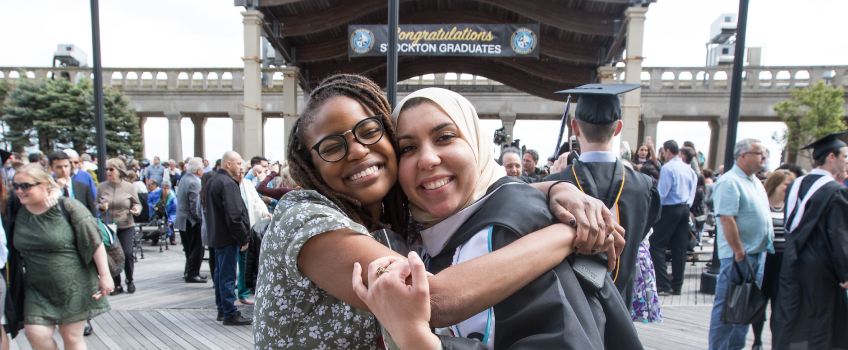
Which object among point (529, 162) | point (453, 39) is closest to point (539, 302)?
point (529, 162)

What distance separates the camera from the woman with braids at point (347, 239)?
105cm

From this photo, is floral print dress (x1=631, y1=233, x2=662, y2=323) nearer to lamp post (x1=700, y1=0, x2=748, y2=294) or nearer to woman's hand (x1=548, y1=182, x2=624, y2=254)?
woman's hand (x1=548, y1=182, x2=624, y2=254)

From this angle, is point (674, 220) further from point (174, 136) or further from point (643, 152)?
point (174, 136)

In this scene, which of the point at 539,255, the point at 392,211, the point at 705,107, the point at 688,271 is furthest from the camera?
the point at 705,107

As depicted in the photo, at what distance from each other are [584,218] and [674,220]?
6.23m

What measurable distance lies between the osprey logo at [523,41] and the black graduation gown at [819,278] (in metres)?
8.48

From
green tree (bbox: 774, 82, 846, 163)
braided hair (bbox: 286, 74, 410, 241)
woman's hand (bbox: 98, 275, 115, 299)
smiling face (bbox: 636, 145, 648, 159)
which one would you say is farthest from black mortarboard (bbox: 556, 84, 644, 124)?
green tree (bbox: 774, 82, 846, 163)

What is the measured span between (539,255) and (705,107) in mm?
23146

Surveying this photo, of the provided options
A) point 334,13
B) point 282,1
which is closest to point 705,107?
point 334,13

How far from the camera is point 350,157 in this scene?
4.47 feet

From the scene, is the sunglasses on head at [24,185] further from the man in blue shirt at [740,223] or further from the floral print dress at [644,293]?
the man in blue shirt at [740,223]

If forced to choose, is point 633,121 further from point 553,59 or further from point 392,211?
point 392,211

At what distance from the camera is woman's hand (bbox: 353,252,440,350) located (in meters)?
0.90

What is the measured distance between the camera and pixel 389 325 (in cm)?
96
